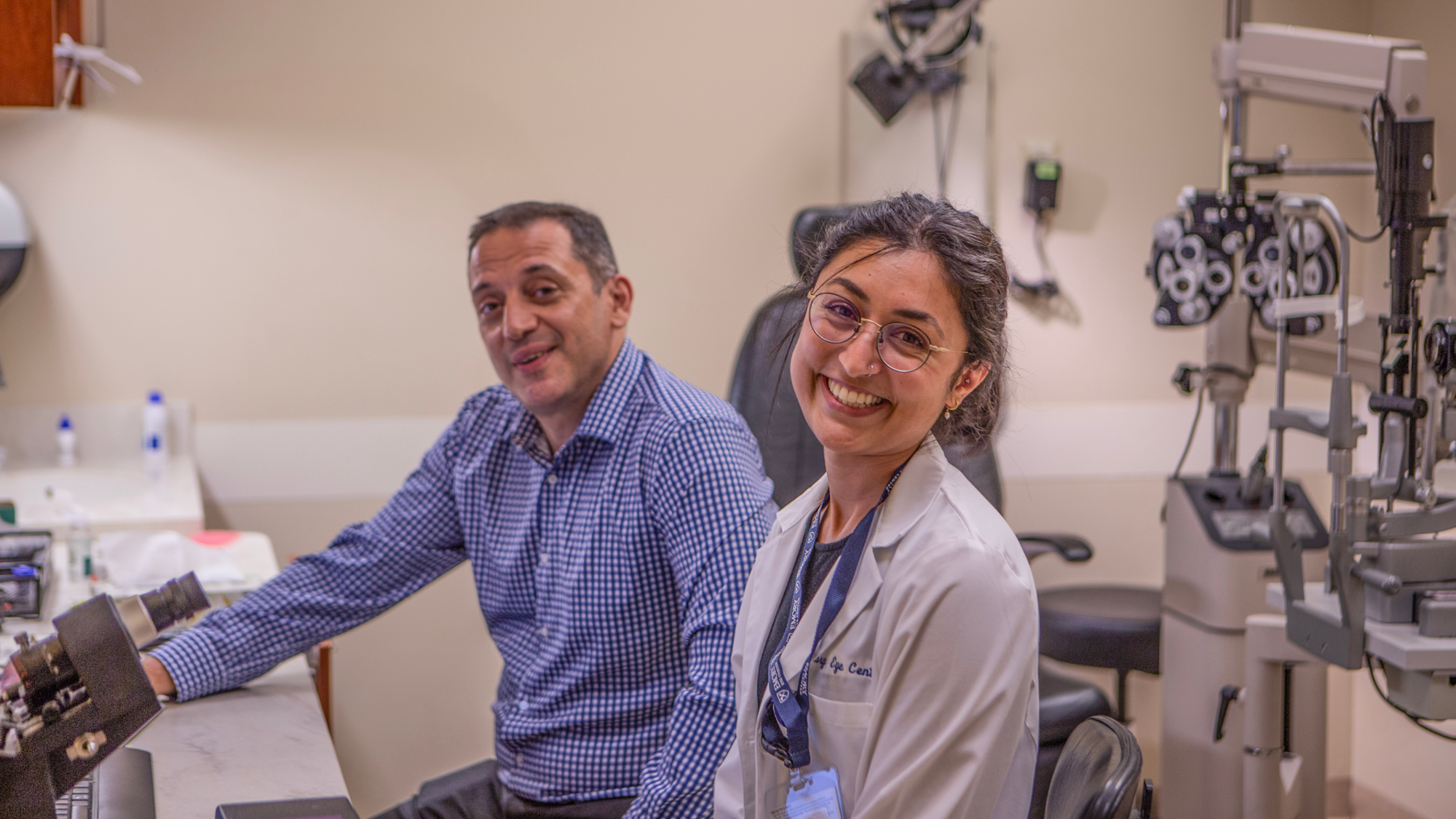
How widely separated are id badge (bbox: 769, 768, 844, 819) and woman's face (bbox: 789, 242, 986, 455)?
30 cm

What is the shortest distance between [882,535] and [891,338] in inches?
7.1

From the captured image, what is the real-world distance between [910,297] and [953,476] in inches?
7.0

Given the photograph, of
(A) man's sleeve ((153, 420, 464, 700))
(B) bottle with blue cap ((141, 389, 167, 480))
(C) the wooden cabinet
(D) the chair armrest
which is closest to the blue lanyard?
(A) man's sleeve ((153, 420, 464, 700))

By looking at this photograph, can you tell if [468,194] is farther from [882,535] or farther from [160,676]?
[882,535]

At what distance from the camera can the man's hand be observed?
1523 millimetres

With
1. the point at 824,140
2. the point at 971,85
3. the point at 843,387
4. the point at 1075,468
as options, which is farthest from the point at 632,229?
the point at 843,387

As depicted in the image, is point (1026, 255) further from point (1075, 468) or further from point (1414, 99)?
point (1414, 99)

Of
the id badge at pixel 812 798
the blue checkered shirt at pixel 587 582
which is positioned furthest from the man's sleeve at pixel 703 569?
the id badge at pixel 812 798

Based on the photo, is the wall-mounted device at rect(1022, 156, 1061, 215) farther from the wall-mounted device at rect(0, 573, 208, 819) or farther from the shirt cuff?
the wall-mounted device at rect(0, 573, 208, 819)

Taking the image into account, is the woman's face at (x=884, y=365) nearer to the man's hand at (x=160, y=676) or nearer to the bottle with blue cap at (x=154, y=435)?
the man's hand at (x=160, y=676)

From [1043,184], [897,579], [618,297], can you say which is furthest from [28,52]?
[1043,184]

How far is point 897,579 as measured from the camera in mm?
1047

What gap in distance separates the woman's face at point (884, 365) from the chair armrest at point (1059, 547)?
1506 millimetres

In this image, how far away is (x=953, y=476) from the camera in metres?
1.13
